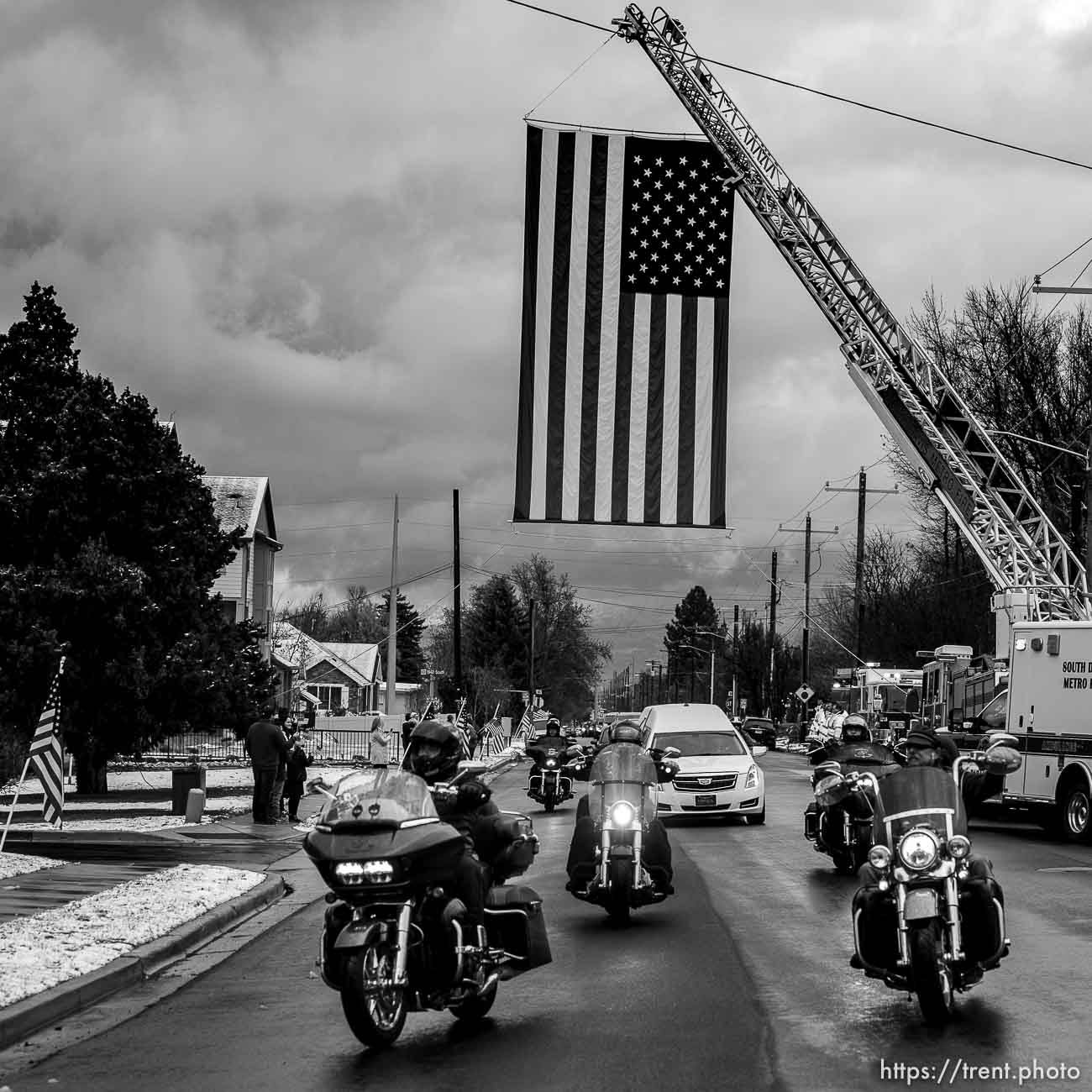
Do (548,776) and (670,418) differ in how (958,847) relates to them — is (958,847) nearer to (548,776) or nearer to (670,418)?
(670,418)

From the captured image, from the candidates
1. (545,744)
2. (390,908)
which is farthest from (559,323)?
(390,908)

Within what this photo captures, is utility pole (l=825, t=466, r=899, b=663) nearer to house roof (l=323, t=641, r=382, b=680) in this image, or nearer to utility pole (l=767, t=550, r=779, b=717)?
utility pole (l=767, t=550, r=779, b=717)

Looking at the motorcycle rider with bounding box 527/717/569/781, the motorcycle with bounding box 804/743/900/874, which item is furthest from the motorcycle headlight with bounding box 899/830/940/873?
the motorcycle rider with bounding box 527/717/569/781

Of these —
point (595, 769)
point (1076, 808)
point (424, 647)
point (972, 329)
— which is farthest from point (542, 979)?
point (424, 647)

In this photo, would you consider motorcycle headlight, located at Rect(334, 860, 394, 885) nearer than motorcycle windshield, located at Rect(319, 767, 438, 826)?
Yes

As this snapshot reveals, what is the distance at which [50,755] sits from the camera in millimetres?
18797

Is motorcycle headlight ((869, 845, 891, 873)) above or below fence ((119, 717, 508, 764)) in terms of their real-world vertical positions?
above

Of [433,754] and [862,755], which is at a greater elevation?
[433,754]

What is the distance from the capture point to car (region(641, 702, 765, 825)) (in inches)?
907

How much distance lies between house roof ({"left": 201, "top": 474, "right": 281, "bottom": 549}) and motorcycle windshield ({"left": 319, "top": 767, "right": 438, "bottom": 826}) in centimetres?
5606

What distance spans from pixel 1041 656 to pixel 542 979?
1377 centimetres

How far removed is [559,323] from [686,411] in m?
2.20

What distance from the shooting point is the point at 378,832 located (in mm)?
7340

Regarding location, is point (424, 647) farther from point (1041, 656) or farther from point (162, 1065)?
point (162, 1065)
